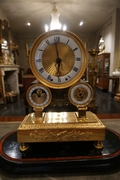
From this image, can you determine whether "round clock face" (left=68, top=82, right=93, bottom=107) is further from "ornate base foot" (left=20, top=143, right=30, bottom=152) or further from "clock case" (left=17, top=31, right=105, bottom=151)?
"ornate base foot" (left=20, top=143, right=30, bottom=152)

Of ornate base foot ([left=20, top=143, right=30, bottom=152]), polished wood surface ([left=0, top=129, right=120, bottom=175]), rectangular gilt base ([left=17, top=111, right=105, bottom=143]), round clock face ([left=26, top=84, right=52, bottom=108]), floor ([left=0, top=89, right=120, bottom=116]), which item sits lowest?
floor ([left=0, top=89, right=120, bottom=116])

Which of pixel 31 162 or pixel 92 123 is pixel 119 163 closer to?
pixel 92 123

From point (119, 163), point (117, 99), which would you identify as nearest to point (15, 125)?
point (119, 163)

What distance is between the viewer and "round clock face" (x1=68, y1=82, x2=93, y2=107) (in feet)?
3.75

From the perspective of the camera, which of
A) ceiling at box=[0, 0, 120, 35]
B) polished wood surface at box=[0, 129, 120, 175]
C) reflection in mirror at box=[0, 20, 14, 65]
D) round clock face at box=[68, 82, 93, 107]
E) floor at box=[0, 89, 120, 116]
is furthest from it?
reflection in mirror at box=[0, 20, 14, 65]

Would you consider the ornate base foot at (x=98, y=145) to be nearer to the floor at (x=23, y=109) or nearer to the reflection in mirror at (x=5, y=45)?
the floor at (x=23, y=109)

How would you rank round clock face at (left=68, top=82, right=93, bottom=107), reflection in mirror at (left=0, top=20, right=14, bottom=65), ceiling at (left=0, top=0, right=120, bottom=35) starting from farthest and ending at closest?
reflection in mirror at (left=0, top=20, right=14, bottom=65), ceiling at (left=0, top=0, right=120, bottom=35), round clock face at (left=68, top=82, right=93, bottom=107)

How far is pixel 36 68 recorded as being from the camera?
3.72 ft

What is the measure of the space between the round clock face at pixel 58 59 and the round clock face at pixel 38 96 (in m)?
0.06

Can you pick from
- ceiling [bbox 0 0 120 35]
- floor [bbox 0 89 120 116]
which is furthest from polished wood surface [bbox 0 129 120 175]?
ceiling [bbox 0 0 120 35]

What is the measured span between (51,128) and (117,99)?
366 centimetres

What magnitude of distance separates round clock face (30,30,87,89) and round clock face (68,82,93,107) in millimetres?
60

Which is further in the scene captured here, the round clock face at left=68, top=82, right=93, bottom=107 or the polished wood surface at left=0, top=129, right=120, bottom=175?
the round clock face at left=68, top=82, right=93, bottom=107

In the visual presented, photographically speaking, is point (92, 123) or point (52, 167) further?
point (92, 123)
